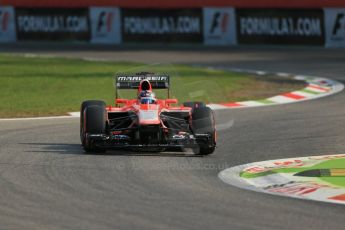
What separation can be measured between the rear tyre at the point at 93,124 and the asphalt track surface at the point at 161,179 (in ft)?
0.60

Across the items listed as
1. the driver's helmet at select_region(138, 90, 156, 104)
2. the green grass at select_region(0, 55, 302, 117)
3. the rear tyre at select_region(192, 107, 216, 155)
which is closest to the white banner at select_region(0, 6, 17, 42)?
the green grass at select_region(0, 55, 302, 117)

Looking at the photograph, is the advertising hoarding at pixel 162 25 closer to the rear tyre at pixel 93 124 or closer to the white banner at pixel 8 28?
the white banner at pixel 8 28

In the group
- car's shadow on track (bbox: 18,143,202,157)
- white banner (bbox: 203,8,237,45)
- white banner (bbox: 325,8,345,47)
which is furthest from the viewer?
white banner (bbox: 203,8,237,45)

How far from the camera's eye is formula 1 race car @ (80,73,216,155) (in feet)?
45.5

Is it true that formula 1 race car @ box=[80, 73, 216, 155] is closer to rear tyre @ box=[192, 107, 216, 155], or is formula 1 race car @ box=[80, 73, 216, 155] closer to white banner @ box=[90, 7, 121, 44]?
rear tyre @ box=[192, 107, 216, 155]

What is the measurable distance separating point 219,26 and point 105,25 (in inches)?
197

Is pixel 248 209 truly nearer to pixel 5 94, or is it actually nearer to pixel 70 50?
pixel 5 94

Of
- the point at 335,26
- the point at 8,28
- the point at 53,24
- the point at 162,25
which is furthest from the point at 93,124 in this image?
the point at 8,28

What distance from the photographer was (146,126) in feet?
45.3

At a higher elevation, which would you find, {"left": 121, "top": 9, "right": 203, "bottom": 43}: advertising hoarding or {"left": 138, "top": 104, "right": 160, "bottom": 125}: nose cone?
{"left": 121, "top": 9, "right": 203, "bottom": 43}: advertising hoarding

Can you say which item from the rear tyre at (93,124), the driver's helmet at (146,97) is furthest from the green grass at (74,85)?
the rear tyre at (93,124)

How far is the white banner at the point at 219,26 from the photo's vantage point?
38.4 meters

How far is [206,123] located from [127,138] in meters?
1.16

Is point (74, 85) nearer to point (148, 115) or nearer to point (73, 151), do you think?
point (73, 151)
